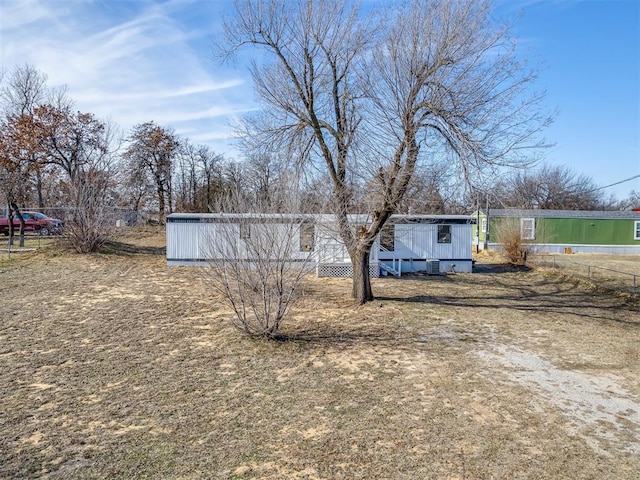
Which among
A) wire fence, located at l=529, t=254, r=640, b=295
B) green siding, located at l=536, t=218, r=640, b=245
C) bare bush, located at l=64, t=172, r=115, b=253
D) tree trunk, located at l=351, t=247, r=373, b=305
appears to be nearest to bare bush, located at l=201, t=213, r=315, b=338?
tree trunk, located at l=351, t=247, r=373, b=305

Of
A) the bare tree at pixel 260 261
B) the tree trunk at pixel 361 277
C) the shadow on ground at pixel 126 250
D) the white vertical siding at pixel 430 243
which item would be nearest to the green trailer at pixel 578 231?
the white vertical siding at pixel 430 243

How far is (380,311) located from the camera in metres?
8.57

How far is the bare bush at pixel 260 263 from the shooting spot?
6.12 meters

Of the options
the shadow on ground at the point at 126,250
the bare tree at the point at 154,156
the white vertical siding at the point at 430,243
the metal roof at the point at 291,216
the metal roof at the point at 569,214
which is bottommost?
the shadow on ground at the point at 126,250

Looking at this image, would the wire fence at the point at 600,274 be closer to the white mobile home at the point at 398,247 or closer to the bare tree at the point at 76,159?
the white mobile home at the point at 398,247

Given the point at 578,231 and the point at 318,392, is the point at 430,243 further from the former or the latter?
the point at 578,231

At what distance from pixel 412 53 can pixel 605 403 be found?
5827 mm

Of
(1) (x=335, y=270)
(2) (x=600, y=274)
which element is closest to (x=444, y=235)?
(1) (x=335, y=270)

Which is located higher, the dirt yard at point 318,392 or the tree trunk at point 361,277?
the tree trunk at point 361,277

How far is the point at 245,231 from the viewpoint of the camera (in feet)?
20.3

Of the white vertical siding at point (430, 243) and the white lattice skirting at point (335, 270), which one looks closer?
the white lattice skirting at point (335, 270)

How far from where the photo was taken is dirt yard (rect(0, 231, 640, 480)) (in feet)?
10.7

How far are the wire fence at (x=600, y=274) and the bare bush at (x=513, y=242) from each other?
19.0 inches

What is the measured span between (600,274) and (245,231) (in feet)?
42.7
